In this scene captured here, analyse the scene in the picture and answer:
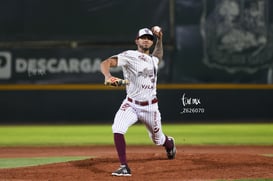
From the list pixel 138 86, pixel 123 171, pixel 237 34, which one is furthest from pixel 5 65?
pixel 123 171

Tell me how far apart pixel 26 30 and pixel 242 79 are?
529 cm

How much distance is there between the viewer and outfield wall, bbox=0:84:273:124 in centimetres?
1533

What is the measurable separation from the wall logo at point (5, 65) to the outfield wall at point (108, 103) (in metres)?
0.30

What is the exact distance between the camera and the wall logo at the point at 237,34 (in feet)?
52.1

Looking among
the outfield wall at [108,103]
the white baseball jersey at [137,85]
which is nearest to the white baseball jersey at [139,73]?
the white baseball jersey at [137,85]

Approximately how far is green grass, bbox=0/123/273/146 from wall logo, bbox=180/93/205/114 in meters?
0.34

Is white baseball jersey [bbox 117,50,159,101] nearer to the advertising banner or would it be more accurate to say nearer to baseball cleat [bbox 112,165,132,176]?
baseball cleat [bbox 112,165,132,176]

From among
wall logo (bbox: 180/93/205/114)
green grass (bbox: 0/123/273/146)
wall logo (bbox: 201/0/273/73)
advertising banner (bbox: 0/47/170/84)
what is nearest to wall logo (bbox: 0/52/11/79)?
advertising banner (bbox: 0/47/170/84)

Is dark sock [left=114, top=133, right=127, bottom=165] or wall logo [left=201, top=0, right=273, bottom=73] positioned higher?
wall logo [left=201, top=0, right=273, bottom=73]

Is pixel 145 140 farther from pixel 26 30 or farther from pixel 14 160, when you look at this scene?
pixel 26 30

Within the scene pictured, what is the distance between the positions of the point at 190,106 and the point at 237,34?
2.12m

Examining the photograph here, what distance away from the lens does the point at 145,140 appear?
1216 centimetres

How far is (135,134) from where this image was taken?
13.4 meters

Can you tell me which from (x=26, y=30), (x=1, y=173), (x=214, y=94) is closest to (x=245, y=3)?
(x=214, y=94)
